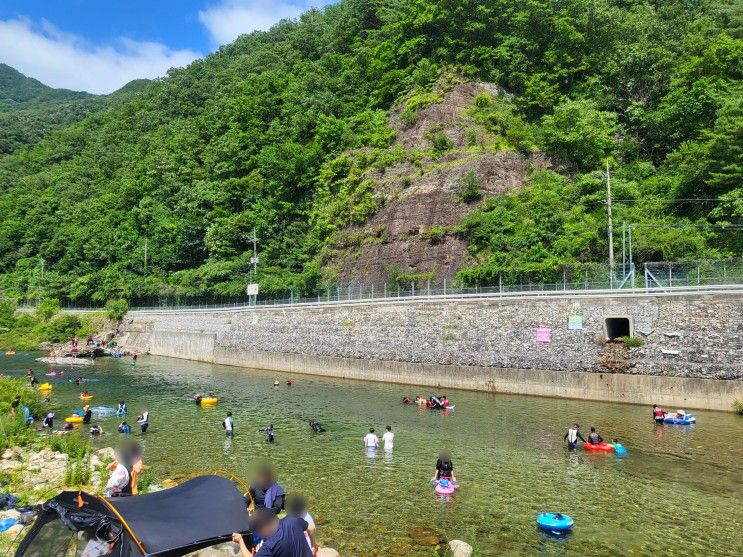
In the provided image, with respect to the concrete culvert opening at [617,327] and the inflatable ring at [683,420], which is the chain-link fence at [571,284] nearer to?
the concrete culvert opening at [617,327]

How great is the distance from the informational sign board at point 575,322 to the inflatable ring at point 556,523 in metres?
19.4

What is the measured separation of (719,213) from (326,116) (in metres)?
54.8

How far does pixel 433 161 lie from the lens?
5847 centimetres

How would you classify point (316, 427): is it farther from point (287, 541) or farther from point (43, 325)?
point (43, 325)

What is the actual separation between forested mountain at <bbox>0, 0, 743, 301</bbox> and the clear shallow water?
54.6 ft

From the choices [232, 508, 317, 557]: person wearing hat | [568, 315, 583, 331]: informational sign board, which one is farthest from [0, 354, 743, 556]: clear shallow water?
[232, 508, 317, 557]: person wearing hat

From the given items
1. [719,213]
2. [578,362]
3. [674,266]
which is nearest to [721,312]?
[674,266]

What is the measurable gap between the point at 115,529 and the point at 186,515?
3.91 feet

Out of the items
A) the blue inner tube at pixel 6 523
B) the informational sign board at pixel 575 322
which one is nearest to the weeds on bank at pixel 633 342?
the informational sign board at pixel 575 322

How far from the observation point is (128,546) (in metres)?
8.15

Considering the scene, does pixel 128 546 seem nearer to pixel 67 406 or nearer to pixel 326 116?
pixel 67 406

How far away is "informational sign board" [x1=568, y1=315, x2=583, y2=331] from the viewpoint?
103ft

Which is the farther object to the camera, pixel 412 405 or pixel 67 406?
pixel 67 406

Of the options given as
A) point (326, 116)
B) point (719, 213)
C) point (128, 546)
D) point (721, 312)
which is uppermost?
point (326, 116)
